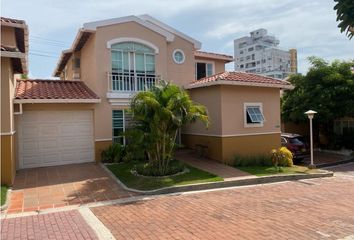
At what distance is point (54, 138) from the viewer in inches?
606

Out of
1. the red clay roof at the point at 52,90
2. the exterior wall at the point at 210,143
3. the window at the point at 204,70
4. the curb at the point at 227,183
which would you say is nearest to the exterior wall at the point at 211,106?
the exterior wall at the point at 210,143

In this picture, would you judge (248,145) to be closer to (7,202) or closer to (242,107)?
(242,107)

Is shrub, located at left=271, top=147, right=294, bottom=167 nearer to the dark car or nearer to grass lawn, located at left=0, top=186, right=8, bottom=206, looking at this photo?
the dark car

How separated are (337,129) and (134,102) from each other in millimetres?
19212

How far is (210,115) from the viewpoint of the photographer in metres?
16.5

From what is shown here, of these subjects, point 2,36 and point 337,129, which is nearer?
point 2,36

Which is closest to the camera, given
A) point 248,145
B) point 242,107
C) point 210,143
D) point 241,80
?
point 241,80

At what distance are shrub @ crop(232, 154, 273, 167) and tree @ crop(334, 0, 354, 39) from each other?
37.8 feet

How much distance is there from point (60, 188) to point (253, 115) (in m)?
9.69

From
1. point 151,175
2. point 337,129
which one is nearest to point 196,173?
point 151,175

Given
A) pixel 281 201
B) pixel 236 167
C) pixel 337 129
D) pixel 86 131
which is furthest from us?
pixel 337 129

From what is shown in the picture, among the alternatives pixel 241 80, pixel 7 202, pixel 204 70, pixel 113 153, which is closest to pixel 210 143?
pixel 241 80

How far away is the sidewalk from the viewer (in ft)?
43.4

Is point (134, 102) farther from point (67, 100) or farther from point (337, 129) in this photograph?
point (337, 129)
